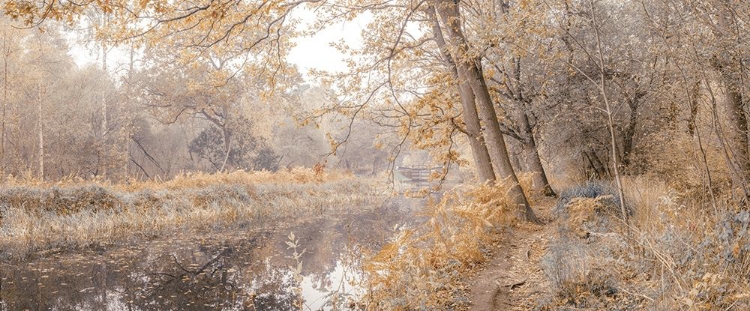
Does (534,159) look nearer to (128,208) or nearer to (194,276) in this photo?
(194,276)

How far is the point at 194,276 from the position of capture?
7.76m

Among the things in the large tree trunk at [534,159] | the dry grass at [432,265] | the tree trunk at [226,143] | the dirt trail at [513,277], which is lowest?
the dirt trail at [513,277]

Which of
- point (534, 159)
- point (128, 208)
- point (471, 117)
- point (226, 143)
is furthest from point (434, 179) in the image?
point (226, 143)

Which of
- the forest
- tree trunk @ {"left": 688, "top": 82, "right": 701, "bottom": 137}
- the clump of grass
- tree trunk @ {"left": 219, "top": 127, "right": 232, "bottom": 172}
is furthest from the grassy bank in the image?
tree trunk @ {"left": 219, "top": 127, "right": 232, "bottom": 172}

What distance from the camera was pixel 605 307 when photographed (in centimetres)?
403

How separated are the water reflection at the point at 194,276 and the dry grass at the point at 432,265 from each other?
0.50 meters

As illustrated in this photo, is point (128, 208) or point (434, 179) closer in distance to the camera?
point (434, 179)

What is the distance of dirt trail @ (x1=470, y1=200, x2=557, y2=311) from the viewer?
4.76m

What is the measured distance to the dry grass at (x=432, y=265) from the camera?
15.1 ft

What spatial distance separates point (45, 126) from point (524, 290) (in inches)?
817

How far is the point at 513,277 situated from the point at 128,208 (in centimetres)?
1053

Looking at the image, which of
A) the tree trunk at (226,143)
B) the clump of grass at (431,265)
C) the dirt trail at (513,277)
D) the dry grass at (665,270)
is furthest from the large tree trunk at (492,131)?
the tree trunk at (226,143)

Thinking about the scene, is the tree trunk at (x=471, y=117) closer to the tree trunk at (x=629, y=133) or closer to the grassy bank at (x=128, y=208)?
the grassy bank at (x=128, y=208)

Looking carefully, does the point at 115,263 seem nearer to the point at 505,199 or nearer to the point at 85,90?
the point at 505,199
